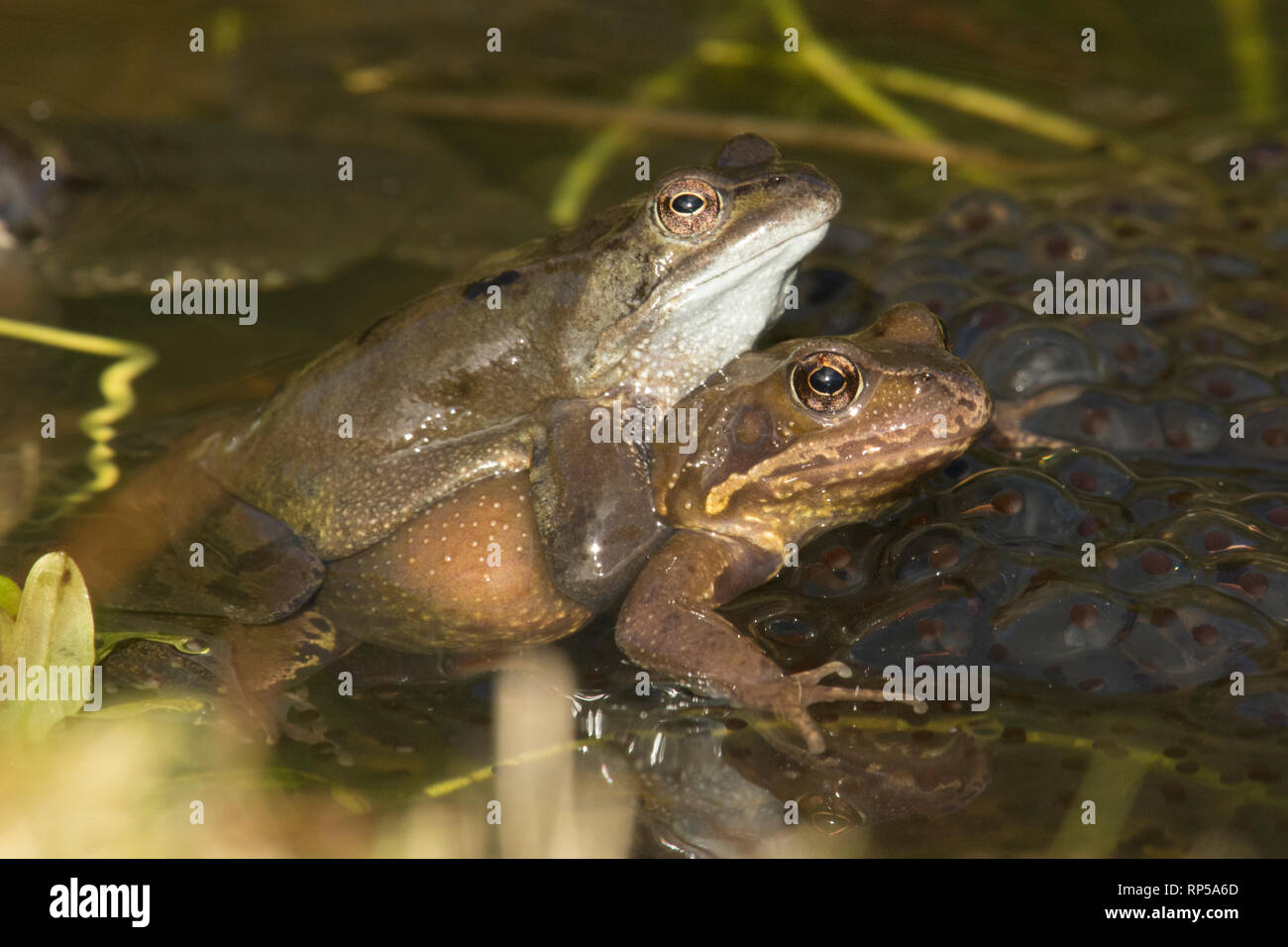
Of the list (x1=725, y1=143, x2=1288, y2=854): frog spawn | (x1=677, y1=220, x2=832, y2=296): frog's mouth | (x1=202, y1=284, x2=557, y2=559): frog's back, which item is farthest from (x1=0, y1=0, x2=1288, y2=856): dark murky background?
(x1=677, y1=220, x2=832, y2=296): frog's mouth

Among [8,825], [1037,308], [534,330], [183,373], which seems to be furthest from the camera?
[183,373]

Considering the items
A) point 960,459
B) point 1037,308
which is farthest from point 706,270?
point 1037,308

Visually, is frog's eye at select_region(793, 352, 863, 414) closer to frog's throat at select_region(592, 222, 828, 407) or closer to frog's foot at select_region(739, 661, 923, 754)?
frog's throat at select_region(592, 222, 828, 407)

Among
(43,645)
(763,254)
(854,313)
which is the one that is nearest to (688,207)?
(763,254)

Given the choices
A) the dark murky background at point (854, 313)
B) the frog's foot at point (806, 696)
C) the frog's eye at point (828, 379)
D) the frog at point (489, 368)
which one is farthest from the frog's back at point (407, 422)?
the frog's foot at point (806, 696)
